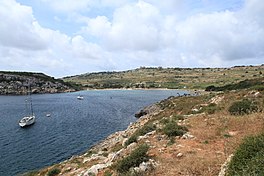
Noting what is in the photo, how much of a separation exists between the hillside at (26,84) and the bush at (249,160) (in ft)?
536

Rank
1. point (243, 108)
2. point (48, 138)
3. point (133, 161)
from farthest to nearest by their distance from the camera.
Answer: point (48, 138)
point (243, 108)
point (133, 161)

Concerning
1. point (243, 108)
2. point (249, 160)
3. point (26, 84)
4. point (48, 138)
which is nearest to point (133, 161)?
point (249, 160)

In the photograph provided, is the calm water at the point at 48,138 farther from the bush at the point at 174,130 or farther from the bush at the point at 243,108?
the bush at the point at 243,108

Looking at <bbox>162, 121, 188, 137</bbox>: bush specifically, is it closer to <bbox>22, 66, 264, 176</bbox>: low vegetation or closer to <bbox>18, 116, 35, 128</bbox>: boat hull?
<bbox>22, 66, 264, 176</bbox>: low vegetation

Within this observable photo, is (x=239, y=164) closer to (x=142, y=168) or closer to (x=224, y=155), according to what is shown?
(x=224, y=155)

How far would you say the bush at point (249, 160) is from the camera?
772 centimetres

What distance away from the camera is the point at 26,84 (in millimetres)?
170375

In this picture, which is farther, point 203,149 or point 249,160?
Result: point 203,149

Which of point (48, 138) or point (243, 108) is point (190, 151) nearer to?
point (243, 108)

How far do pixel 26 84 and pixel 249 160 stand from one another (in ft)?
586

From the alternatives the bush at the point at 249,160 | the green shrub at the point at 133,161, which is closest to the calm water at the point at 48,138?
the green shrub at the point at 133,161

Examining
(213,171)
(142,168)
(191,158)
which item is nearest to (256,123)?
(191,158)

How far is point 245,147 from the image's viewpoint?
32.0 ft

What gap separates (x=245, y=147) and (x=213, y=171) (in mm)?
1950
